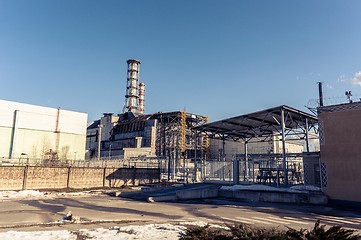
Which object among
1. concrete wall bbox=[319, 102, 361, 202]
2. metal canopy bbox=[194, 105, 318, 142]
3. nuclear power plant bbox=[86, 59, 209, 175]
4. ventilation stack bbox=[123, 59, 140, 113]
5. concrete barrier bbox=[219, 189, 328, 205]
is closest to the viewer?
concrete wall bbox=[319, 102, 361, 202]

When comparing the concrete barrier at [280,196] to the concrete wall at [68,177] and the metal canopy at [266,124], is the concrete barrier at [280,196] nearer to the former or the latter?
the metal canopy at [266,124]

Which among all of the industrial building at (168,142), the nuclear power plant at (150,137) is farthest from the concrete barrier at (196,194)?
the nuclear power plant at (150,137)

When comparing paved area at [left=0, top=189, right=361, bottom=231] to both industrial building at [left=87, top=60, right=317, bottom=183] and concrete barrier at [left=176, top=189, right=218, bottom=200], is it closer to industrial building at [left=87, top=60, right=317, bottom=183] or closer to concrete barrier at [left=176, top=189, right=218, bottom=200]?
concrete barrier at [left=176, top=189, right=218, bottom=200]

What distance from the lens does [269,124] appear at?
27.1 m

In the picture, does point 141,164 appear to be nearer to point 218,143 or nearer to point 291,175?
point 218,143

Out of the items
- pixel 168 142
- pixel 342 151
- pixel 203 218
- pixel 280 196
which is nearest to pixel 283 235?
pixel 203 218

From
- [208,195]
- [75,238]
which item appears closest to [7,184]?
[208,195]

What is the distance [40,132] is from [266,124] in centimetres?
3661

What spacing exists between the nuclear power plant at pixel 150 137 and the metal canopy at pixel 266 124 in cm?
1855

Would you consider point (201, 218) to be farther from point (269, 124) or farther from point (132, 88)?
point (132, 88)

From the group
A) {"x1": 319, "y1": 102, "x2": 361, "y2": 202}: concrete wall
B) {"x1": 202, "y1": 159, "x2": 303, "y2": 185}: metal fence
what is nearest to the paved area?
{"x1": 319, "y1": 102, "x2": 361, "y2": 202}: concrete wall

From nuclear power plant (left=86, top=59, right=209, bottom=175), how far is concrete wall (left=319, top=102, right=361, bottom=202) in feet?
101

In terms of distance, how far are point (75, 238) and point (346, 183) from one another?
15.5 m

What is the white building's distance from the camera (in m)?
42.4
